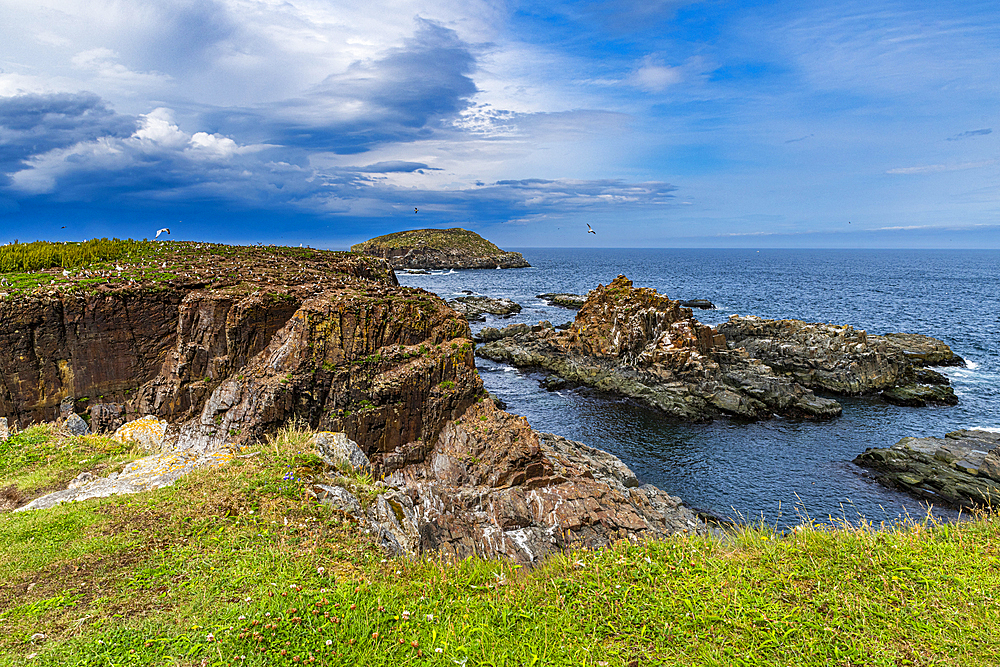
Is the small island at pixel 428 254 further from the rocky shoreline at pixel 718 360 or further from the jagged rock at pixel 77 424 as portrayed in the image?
the jagged rock at pixel 77 424

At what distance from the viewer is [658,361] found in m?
45.3

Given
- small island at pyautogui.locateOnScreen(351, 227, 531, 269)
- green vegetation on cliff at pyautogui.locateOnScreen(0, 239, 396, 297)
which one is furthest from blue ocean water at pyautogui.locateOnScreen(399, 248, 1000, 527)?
small island at pyautogui.locateOnScreen(351, 227, 531, 269)

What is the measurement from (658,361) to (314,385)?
33.9 metres

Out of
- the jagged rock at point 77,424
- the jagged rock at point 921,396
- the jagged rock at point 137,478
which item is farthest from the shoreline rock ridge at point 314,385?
the jagged rock at point 921,396

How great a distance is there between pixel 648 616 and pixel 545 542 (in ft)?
32.0

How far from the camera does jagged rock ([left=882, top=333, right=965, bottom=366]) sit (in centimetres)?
5022

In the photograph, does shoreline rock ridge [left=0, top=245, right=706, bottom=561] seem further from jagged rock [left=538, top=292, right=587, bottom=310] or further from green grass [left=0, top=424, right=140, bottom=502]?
jagged rock [left=538, top=292, right=587, bottom=310]

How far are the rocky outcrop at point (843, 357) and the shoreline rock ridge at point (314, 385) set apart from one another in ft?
98.9

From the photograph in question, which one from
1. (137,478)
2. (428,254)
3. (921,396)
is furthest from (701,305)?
(428,254)

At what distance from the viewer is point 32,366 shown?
1886 centimetres

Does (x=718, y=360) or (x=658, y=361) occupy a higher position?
(x=658, y=361)

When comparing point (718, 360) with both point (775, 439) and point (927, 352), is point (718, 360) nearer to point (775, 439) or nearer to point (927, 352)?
point (775, 439)

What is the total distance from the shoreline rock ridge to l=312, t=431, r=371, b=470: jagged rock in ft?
15.5

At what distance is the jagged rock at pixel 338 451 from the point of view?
39.2 feet
